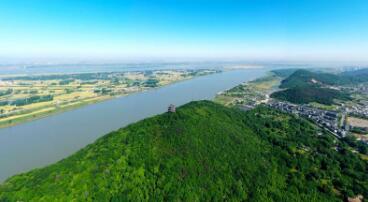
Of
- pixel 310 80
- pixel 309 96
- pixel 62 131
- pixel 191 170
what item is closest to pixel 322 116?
pixel 309 96

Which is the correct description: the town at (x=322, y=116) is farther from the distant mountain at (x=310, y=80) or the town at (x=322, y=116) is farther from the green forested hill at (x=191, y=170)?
the distant mountain at (x=310, y=80)

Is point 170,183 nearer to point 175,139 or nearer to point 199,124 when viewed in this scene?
point 175,139

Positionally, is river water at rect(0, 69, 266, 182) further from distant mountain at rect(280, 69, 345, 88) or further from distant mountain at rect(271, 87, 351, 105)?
distant mountain at rect(280, 69, 345, 88)

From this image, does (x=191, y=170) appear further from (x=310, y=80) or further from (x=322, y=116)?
(x=310, y=80)

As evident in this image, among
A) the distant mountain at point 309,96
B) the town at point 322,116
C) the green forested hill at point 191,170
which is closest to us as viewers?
the green forested hill at point 191,170

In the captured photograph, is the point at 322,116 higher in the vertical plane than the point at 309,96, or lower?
lower

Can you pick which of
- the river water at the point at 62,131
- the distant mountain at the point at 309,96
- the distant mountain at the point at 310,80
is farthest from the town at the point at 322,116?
the distant mountain at the point at 310,80

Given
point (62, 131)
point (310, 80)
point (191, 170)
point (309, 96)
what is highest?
point (310, 80)

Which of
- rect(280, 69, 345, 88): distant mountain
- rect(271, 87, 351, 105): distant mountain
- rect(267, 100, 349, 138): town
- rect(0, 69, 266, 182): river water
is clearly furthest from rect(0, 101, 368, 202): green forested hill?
rect(280, 69, 345, 88): distant mountain
